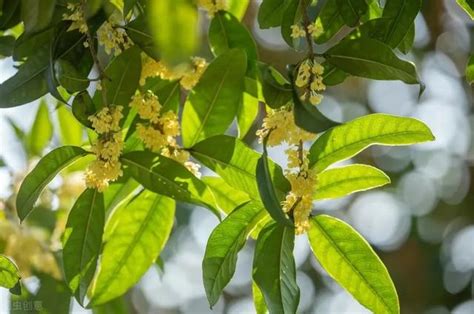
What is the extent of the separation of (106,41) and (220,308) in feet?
8.19

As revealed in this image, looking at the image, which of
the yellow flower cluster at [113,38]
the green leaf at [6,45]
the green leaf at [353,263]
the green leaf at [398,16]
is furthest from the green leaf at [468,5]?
the green leaf at [6,45]

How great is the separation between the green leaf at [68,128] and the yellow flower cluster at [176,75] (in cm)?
59

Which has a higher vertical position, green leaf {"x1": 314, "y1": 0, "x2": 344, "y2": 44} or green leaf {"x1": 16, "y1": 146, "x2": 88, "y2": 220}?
green leaf {"x1": 314, "y1": 0, "x2": 344, "y2": 44}

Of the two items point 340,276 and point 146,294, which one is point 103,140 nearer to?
point 340,276

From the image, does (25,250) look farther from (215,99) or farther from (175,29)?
(175,29)

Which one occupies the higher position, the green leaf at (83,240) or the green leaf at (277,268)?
the green leaf at (277,268)

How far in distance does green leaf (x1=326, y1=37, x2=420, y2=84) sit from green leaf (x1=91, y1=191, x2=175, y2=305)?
0.30 metres

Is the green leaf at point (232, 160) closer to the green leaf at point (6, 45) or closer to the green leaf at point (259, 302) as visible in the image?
the green leaf at point (259, 302)

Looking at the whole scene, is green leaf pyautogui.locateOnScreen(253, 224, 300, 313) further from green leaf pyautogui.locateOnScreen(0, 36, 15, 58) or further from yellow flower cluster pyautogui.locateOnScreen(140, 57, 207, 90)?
green leaf pyautogui.locateOnScreen(0, 36, 15, 58)

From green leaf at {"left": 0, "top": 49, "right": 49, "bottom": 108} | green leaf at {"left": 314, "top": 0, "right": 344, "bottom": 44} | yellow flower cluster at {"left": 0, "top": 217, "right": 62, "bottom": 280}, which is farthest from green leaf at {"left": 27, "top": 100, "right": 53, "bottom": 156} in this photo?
green leaf at {"left": 314, "top": 0, "right": 344, "bottom": 44}

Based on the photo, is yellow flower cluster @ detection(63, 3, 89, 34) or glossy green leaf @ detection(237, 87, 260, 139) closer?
yellow flower cluster @ detection(63, 3, 89, 34)

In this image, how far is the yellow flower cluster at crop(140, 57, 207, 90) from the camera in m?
1.07

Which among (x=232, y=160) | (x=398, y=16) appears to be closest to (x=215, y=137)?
(x=232, y=160)

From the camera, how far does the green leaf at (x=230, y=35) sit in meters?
1.16
